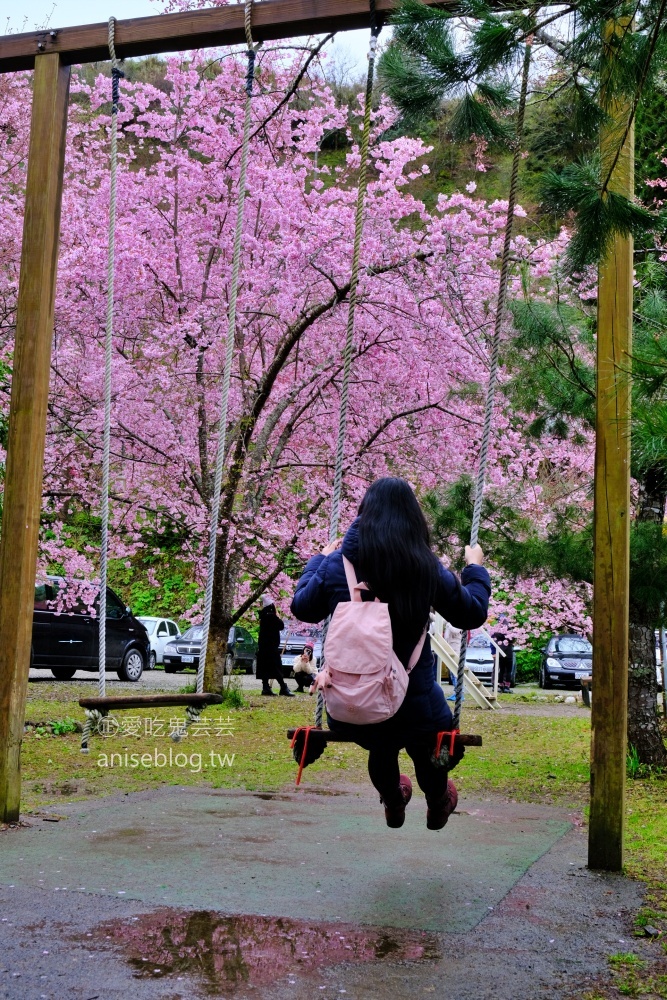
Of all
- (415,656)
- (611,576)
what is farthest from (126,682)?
(415,656)

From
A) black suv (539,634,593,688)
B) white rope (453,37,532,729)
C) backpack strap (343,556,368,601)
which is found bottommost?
black suv (539,634,593,688)

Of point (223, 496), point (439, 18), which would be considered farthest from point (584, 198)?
point (223, 496)

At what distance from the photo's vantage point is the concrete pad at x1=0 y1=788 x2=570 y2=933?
13.9 feet

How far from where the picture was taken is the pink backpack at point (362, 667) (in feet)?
12.8

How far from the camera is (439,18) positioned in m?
3.75

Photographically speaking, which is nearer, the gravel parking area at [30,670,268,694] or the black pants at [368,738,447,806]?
the black pants at [368,738,447,806]

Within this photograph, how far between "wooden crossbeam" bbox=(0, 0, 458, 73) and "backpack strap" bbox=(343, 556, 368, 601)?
3075 millimetres

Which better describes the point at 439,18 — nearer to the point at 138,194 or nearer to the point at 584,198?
the point at 584,198

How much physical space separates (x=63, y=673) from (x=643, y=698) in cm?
1411

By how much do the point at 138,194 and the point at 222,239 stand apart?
130cm

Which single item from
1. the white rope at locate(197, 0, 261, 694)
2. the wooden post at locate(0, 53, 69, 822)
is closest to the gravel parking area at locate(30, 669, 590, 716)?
the wooden post at locate(0, 53, 69, 822)

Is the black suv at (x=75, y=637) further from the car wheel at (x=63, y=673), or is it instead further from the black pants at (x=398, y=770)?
the black pants at (x=398, y=770)

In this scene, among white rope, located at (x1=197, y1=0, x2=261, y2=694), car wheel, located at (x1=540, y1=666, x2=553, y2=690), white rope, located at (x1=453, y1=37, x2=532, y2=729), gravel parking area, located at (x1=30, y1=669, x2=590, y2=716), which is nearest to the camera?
white rope, located at (x1=453, y1=37, x2=532, y2=729)

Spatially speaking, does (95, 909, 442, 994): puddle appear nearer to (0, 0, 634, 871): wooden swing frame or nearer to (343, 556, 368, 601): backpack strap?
(343, 556, 368, 601): backpack strap
